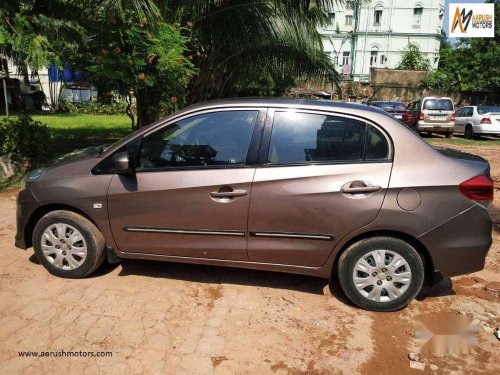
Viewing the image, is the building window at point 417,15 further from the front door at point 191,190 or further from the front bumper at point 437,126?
the front door at point 191,190

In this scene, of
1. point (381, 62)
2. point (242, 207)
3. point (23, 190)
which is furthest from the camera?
point (381, 62)

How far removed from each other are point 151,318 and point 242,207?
115cm

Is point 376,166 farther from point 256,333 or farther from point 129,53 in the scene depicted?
point 129,53

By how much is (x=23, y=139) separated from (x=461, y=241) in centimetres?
769

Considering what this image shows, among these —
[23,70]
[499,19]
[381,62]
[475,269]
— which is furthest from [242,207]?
[381,62]

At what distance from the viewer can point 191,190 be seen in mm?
3594

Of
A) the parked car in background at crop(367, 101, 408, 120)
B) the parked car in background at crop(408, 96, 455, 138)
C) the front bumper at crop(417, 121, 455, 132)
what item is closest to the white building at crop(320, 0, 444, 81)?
the parked car in background at crop(367, 101, 408, 120)

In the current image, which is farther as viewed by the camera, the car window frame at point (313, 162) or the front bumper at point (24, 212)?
the front bumper at point (24, 212)

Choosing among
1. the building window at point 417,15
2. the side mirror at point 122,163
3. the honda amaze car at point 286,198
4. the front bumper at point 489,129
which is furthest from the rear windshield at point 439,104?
the building window at point 417,15

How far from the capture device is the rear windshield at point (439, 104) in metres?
17.5

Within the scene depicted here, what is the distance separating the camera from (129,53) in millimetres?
7727

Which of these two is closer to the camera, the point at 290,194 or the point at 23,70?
the point at 290,194

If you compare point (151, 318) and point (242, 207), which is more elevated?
point (242, 207)

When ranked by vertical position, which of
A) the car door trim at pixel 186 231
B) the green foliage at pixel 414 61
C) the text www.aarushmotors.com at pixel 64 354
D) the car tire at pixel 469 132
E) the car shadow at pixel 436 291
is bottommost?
the text www.aarushmotors.com at pixel 64 354
